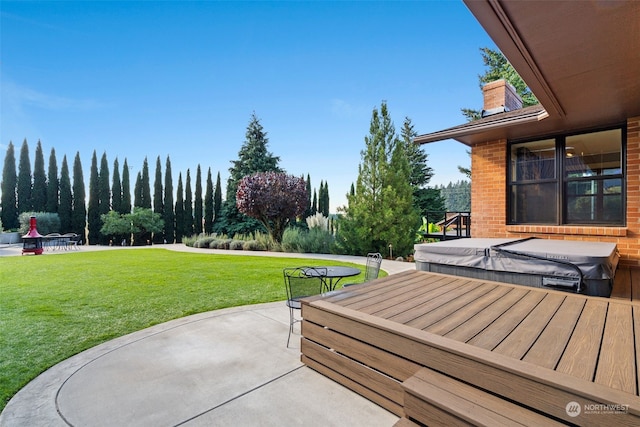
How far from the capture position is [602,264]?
9.50 ft

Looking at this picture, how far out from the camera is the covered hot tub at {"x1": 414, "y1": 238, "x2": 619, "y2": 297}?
2.96m

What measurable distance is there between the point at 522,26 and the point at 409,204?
809cm

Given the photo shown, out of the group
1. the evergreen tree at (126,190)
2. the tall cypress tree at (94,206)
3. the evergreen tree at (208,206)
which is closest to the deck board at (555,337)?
the evergreen tree at (208,206)

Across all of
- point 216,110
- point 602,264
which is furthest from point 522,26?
point 216,110

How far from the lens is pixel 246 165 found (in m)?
20.2

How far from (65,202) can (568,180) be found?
84.7 feet

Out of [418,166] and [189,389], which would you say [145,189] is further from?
[189,389]

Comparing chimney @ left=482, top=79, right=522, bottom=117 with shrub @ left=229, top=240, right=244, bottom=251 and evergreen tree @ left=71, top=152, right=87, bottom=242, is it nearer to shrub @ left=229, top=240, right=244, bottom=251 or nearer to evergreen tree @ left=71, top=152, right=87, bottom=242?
shrub @ left=229, top=240, right=244, bottom=251

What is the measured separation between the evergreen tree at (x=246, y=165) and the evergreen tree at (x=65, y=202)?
9.63m

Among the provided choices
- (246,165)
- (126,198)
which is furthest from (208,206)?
(126,198)

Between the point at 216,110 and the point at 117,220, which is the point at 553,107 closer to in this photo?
the point at 216,110

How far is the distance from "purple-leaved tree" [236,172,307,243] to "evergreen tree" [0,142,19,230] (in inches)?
659

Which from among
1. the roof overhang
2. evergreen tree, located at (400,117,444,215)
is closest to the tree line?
evergreen tree, located at (400,117,444,215)

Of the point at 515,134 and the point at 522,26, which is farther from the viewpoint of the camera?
the point at 515,134
